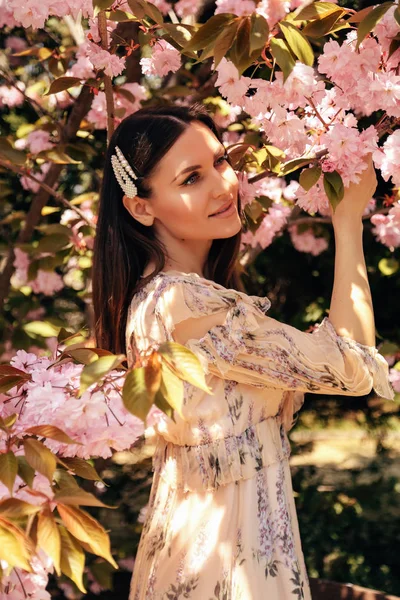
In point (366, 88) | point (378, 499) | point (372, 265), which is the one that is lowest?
point (378, 499)

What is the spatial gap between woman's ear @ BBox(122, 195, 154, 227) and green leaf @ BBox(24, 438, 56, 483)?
2.53 feet

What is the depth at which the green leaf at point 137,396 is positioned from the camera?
1.09 meters

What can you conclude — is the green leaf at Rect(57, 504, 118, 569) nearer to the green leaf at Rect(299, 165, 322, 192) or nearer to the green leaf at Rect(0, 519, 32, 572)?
the green leaf at Rect(0, 519, 32, 572)

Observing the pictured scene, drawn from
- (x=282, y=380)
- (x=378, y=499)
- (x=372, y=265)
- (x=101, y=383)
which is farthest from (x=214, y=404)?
(x=378, y=499)

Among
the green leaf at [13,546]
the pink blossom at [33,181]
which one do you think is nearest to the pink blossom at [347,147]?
the green leaf at [13,546]

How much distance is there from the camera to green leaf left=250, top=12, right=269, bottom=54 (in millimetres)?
1372

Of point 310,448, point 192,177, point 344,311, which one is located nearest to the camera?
point 344,311

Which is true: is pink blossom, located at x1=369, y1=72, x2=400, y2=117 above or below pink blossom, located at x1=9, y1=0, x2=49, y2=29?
below

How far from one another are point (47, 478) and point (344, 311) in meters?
0.74

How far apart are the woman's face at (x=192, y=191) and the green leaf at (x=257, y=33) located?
398mm

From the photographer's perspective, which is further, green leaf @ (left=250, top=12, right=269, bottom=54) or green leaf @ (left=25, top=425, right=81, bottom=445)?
green leaf @ (left=250, top=12, right=269, bottom=54)

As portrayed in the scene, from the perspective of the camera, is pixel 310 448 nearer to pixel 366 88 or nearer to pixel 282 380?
pixel 282 380

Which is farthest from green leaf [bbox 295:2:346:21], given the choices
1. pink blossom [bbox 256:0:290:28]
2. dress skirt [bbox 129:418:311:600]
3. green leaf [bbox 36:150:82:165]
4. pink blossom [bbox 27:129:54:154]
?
pink blossom [bbox 27:129:54:154]

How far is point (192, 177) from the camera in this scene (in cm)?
178
